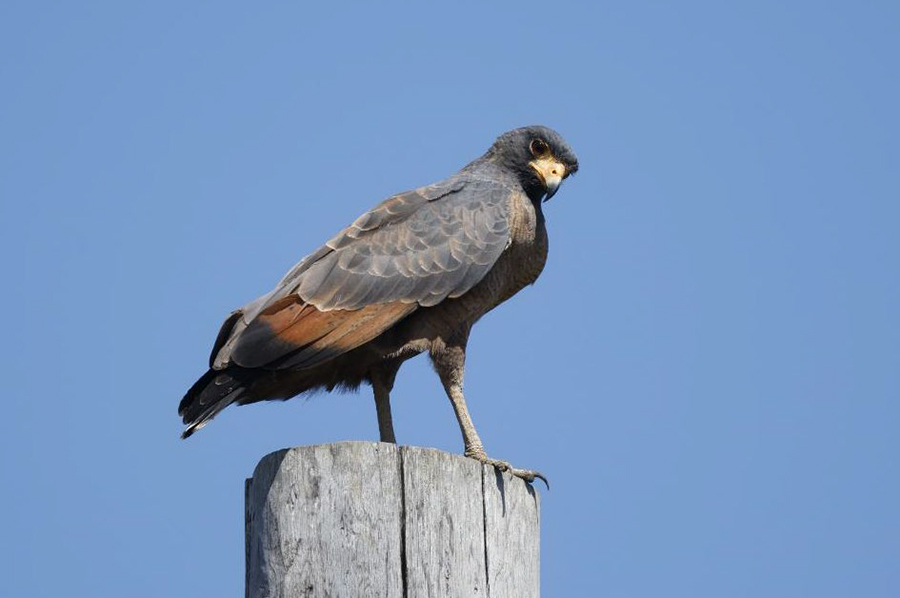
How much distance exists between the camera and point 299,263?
6637 millimetres

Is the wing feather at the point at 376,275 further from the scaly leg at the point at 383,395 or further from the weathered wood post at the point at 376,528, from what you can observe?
the weathered wood post at the point at 376,528

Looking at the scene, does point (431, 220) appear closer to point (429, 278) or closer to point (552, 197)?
point (429, 278)

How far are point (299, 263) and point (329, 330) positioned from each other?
66 cm

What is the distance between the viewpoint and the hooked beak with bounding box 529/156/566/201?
731 centimetres

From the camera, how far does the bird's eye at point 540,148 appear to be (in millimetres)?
7473

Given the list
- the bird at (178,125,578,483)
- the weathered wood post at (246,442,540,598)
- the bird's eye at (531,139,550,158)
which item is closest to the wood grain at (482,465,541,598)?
the weathered wood post at (246,442,540,598)

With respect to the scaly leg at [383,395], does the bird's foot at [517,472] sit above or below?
below

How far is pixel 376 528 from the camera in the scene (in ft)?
14.1

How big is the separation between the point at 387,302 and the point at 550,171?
1609 mm


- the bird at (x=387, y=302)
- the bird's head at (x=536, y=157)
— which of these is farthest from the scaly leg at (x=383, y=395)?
the bird's head at (x=536, y=157)

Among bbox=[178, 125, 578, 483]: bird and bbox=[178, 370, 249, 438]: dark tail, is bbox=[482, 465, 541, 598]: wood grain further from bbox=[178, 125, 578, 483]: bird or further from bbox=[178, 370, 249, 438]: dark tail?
bbox=[178, 370, 249, 438]: dark tail

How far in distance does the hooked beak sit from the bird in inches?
6.5

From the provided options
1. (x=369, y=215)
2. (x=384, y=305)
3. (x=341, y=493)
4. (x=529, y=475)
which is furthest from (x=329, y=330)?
(x=341, y=493)

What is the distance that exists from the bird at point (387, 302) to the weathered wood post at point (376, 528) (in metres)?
1.30
